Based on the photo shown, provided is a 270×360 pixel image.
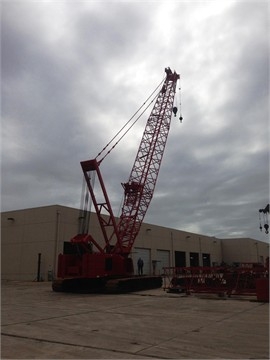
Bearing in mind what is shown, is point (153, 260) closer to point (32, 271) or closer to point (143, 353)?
point (32, 271)

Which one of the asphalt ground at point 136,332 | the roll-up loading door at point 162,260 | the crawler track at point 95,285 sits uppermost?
the roll-up loading door at point 162,260

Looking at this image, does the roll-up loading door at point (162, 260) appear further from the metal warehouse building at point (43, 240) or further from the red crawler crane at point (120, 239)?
the red crawler crane at point (120, 239)

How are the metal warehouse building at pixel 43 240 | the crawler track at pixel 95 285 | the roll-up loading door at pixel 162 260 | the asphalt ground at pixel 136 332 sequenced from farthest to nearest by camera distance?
the roll-up loading door at pixel 162 260
the metal warehouse building at pixel 43 240
the crawler track at pixel 95 285
the asphalt ground at pixel 136 332

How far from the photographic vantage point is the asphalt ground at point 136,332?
7.47 meters

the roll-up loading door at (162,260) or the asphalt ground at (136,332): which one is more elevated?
the roll-up loading door at (162,260)

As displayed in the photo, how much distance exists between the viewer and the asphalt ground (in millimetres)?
7469

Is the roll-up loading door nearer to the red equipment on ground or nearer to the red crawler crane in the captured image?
the red crawler crane

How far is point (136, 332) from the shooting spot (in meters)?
9.52

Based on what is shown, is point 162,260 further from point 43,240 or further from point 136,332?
point 136,332

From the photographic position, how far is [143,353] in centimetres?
742

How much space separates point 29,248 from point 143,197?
41.7ft

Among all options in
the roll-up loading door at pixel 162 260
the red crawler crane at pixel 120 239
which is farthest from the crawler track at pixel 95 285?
the roll-up loading door at pixel 162 260

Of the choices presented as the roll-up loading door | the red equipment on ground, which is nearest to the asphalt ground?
the red equipment on ground

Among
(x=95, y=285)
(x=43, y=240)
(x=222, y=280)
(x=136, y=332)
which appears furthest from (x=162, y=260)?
(x=136, y=332)
